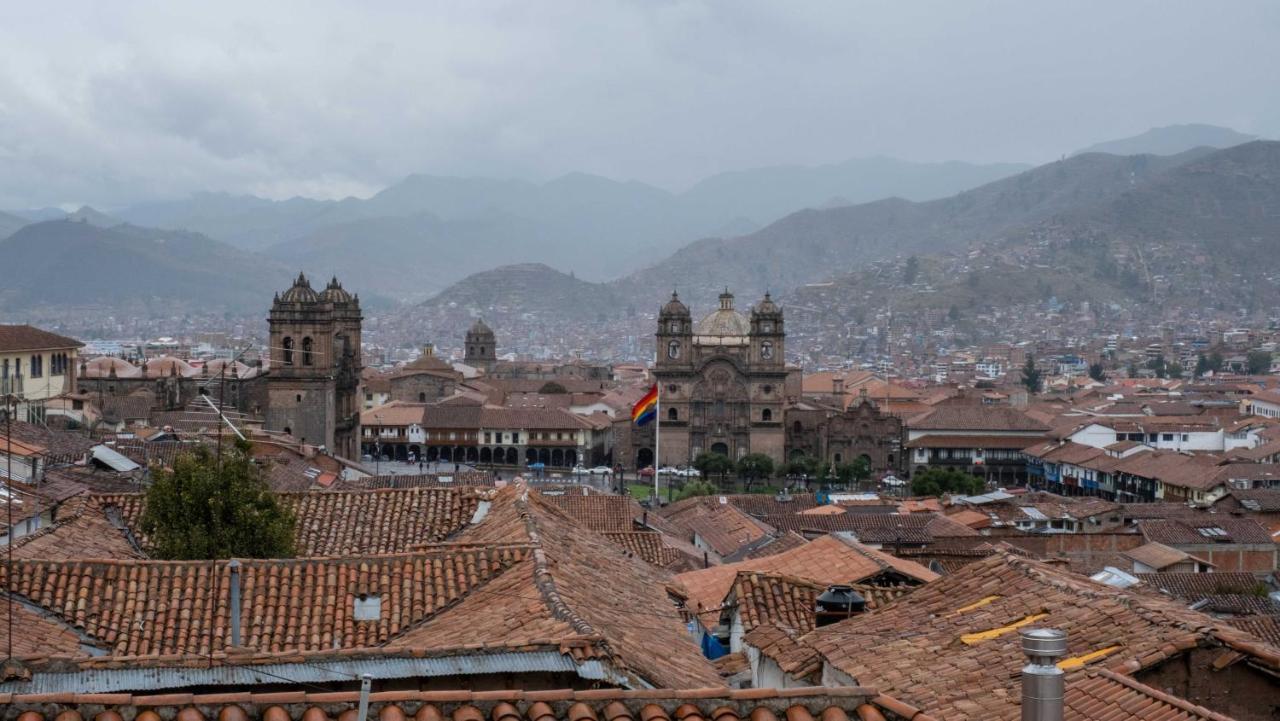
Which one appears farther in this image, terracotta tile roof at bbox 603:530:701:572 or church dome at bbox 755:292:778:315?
church dome at bbox 755:292:778:315

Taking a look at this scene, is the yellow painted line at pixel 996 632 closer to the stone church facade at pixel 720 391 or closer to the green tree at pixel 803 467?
the green tree at pixel 803 467

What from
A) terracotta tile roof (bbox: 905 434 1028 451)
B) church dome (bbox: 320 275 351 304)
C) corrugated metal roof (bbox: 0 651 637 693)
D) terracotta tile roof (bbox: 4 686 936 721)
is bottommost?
terracotta tile roof (bbox: 905 434 1028 451)

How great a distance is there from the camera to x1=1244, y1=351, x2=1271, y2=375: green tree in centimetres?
13512

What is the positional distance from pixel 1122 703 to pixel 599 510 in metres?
18.3

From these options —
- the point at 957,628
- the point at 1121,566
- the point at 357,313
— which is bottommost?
the point at 1121,566

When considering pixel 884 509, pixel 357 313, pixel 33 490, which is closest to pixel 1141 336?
pixel 357 313

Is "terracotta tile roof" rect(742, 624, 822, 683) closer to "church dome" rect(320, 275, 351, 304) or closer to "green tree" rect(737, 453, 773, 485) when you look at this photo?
"church dome" rect(320, 275, 351, 304)

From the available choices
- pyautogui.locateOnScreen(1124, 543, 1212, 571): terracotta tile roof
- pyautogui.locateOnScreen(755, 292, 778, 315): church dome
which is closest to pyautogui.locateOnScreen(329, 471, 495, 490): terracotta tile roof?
pyautogui.locateOnScreen(1124, 543, 1212, 571): terracotta tile roof

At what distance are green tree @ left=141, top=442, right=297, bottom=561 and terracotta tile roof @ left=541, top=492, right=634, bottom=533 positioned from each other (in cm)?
1119

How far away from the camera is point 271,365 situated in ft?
175

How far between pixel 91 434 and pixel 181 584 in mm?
30879

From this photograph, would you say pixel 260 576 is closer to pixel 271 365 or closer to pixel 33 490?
pixel 33 490

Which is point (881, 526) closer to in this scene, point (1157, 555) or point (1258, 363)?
point (1157, 555)

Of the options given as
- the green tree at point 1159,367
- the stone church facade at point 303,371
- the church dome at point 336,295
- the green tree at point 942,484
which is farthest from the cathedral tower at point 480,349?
the green tree at point 942,484
